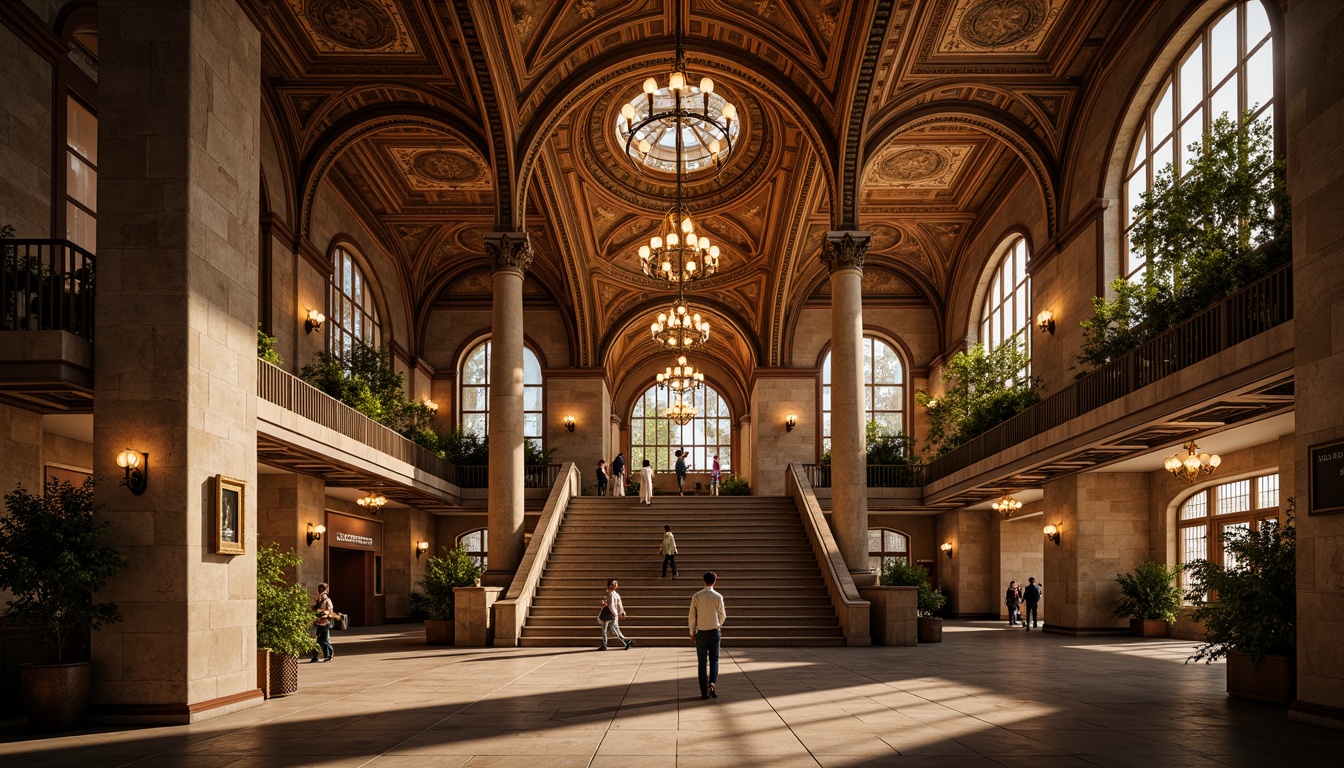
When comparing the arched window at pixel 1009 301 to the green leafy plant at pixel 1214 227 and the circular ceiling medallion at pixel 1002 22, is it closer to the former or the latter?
the circular ceiling medallion at pixel 1002 22

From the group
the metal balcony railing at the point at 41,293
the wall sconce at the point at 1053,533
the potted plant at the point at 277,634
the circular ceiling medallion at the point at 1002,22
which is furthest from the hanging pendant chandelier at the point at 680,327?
the metal balcony railing at the point at 41,293

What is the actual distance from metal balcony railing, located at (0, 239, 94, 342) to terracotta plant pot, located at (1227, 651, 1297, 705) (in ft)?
42.8

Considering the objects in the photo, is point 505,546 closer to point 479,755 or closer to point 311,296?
point 311,296

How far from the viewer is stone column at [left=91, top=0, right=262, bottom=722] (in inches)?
396

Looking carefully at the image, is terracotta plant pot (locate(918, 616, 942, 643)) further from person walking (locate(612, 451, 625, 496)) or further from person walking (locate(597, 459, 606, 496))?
person walking (locate(612, 451, 625, 496))

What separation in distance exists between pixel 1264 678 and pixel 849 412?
37.0ft

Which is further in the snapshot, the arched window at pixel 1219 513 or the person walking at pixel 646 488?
the person walking at pixel 646 488

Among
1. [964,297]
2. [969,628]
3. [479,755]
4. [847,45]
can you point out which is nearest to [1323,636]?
[479,755]

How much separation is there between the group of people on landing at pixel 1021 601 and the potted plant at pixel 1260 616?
14.3 m

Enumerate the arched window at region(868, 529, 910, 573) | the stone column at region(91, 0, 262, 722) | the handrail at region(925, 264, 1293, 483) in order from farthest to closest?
the arched window at region(868, 529, 910, 573), the handrail at region(925, 264, 1293, 483), the stone column at region(91, 0, 262, 722)

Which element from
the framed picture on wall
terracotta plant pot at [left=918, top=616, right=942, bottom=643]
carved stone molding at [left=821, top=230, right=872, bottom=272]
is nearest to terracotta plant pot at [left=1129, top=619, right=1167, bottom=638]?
→ terracotta plant pot at [left=918, top=616, right=942, bottom=643]

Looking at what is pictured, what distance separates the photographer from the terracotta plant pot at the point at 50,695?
9359 millimetres

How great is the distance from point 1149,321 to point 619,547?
1241 cm

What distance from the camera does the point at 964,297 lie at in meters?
33.6
